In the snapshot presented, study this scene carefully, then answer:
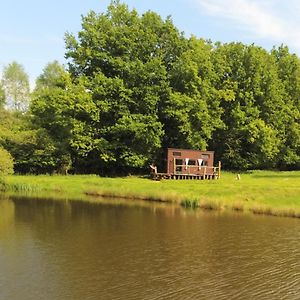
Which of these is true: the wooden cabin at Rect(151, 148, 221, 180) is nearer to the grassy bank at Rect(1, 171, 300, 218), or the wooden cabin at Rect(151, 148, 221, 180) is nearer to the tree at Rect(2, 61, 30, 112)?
the grassy bank at Rect(1, 171, 300, 218)

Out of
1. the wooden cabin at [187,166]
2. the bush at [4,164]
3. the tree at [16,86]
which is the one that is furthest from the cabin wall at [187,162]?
the tree at [16,86]

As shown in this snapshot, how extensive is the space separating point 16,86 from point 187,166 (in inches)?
2008

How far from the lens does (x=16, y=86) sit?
92875mm

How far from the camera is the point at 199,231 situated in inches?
1006

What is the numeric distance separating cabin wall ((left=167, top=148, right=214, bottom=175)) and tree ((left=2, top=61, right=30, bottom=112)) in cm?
4677

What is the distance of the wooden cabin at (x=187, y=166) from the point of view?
2159 inches

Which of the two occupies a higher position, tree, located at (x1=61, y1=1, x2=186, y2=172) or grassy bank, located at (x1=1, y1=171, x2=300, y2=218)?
tree, located at (x1=61, y1=1, x2=186, y2=172)

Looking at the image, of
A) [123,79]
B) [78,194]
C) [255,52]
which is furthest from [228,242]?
[255,52]

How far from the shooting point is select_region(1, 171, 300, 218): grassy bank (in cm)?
3453

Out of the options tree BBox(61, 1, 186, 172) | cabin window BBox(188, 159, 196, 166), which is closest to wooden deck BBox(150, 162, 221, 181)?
cabin window BBox(188, 159, 196, 166)

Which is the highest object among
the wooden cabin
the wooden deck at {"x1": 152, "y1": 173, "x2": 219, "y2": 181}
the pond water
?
the wooden cabin

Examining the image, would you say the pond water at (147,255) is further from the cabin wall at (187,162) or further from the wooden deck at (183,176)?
the cabin wall at (187,162)

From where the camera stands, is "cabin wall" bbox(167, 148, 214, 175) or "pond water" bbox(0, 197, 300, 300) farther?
"cabin wall" bbox(167, 148, 214, 175)

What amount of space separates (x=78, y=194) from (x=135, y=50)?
27385mm
